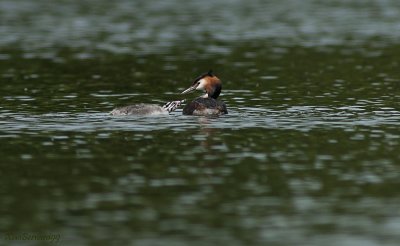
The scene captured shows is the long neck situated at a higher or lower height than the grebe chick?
lower

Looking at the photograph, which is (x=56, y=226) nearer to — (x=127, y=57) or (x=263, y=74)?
(x=263, y=74)

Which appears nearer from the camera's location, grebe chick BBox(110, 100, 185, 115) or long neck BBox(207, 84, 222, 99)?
grebe chick BBox(110, 100, 185, 115)

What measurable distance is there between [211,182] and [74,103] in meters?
12.4

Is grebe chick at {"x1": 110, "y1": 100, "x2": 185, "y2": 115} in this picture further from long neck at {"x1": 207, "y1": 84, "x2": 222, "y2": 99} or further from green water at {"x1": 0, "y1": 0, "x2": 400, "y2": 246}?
long neck at {"x1": 207, "y1": 84, "x2": 222, "y2": 99}

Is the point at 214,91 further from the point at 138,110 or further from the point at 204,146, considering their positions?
the point at 204,146

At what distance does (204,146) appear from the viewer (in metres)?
22.6

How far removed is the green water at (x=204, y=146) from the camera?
52.7 feet

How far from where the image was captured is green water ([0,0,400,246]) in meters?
16.1

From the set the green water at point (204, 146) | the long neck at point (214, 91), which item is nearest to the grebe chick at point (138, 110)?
the green water at point (204, 146)

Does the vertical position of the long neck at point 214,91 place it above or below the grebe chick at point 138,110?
below

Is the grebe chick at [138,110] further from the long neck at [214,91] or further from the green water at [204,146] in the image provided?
the long neck at [214,91]

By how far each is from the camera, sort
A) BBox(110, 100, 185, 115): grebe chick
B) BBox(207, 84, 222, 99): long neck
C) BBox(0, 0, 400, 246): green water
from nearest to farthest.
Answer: BBox(0, 0, 400, 246): green water
BBox(110, 100, 185, 115): grebe chick
BBox(207, 84, 222, 99): long neck

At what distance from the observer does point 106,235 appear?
15.4 m

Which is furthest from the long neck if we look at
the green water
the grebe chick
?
the grebe chick
